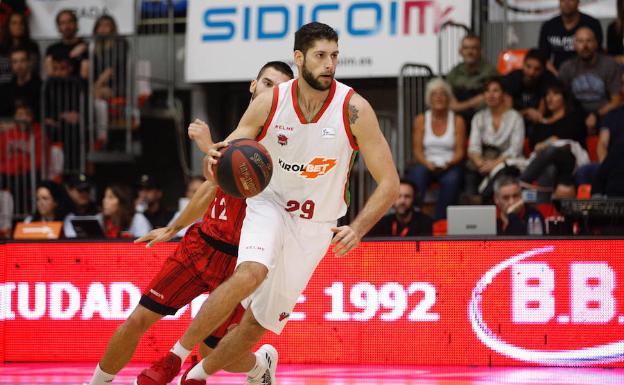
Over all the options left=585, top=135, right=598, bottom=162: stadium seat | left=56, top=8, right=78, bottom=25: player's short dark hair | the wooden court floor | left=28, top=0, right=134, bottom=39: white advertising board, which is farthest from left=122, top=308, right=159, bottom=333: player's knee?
left=28, top=0, right=134, bottom=39: white advertising board

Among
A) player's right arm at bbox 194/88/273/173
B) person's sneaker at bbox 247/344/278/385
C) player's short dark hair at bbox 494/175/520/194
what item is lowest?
person's sneaker at bbox 247/344/278/385

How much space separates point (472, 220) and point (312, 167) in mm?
3146

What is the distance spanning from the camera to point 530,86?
12.0 meters

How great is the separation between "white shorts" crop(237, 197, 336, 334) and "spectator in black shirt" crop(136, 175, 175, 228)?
196 inches

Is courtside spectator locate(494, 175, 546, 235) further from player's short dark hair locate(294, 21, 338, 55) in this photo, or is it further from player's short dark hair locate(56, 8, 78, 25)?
player's short dark hair locate(56, 8, 78, 25)

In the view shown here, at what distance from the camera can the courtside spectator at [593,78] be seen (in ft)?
38.5

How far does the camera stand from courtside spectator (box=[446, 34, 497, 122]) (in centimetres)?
1209

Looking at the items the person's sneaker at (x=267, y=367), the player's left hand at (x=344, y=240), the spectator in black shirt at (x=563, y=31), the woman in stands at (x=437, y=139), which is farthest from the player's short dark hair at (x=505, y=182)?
the player's left hand at (x=344, y=240)

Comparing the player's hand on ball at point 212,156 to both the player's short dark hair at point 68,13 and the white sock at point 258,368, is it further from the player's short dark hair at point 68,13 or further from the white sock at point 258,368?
the player's short dark hair at point 68,13

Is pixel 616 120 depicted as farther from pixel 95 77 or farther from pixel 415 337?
pixel 95 77

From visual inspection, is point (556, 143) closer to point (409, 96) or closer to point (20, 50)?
point (409, 96)

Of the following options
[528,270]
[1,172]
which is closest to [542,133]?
[528,270]

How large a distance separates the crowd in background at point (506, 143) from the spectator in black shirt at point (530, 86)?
0.04 feet

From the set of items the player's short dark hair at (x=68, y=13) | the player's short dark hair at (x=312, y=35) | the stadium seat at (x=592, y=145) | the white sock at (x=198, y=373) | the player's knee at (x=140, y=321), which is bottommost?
the white sock at (x=198, y=373)
